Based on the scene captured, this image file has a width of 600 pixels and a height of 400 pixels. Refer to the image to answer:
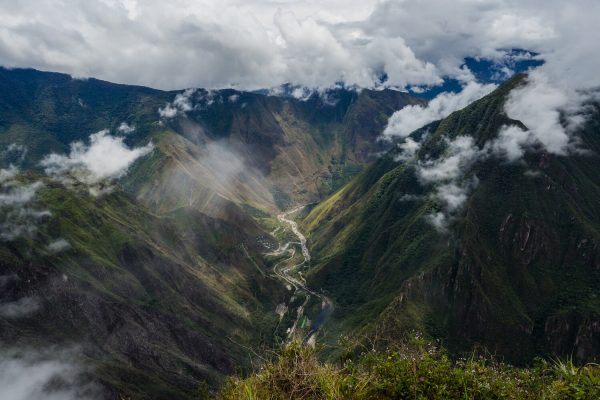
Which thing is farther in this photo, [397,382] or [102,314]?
[102,314]

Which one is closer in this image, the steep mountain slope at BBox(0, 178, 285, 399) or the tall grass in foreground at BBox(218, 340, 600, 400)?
the tall grass in foreground at BBox(218, 340, 600, 400)

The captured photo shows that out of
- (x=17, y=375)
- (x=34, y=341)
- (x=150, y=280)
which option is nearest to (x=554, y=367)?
(x=17, y=375)

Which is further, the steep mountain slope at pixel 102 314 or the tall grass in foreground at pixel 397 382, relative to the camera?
the steep mountain slope at pixel 102 314

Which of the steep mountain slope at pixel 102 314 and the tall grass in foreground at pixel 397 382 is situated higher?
the tall grass in foreground at pixel 397 382

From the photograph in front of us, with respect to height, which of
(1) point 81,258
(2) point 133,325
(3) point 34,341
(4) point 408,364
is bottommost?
(2) point 133,325

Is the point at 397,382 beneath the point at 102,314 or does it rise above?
above

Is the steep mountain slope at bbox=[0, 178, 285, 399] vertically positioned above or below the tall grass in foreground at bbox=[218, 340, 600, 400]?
below

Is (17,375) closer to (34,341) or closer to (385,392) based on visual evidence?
(34,341)

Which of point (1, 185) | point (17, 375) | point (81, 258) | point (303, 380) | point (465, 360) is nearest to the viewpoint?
point (303, 380)
